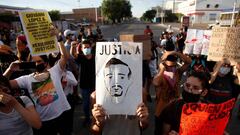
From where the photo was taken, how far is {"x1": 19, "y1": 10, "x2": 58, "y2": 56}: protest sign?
304 cm

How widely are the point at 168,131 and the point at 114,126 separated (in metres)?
0.52

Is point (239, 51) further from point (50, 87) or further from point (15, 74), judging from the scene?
point (15, 74)

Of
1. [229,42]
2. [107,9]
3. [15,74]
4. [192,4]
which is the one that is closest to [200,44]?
[229,42]

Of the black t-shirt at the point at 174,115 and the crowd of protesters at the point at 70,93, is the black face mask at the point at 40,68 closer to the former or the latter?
the crowd of protesters at the point at 70,93

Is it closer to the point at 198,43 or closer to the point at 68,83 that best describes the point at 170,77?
the point at 68,83

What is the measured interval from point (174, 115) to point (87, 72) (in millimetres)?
2948

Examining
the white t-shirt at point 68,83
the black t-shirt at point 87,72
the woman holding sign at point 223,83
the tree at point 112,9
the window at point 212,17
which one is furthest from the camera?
the tree at point 112,9

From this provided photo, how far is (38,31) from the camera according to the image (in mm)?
3094

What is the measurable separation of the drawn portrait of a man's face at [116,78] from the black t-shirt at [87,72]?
Result: 2660mm

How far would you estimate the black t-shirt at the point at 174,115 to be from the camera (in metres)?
2.31

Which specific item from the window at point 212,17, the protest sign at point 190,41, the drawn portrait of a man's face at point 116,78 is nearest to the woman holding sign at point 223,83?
the drawn portrait of a man's face at point 116,78

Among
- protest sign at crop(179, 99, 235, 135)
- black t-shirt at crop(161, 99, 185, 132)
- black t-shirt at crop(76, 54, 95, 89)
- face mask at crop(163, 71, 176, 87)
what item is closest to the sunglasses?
black t-shirt at crop(161, 99, 185, 132)

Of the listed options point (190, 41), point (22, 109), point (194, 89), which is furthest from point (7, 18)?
A: point (194, 89)

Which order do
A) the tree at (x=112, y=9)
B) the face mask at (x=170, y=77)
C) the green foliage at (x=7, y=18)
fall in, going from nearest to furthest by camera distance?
the face mask at (x=170, y=77), the green foliage at (x=7, y=18), the tree at (x=112, y=9)
